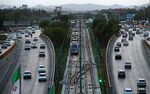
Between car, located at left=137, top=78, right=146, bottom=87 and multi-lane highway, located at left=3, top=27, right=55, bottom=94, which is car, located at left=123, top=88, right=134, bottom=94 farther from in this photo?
multi-lane highway, located at left=3, top=27, right=55, bottom=94

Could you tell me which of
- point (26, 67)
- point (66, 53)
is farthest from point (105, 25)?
point (26, 67)

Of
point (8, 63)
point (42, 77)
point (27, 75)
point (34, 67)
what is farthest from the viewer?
point (8, 63)

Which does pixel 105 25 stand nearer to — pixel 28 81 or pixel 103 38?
pixel 103 38

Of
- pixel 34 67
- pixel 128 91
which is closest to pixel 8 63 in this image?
pixel 34 67

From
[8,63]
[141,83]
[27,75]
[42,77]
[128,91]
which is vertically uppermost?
[128,91]

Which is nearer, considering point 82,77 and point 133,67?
point 82,77

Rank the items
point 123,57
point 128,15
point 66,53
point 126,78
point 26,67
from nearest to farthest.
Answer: point 126,78 < point 26,67 < point 123,57 < point 66,53 < point 128,15

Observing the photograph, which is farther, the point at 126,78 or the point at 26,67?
the point at 26,67

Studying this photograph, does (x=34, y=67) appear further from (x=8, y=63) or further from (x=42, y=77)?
(x=42, y=77)
